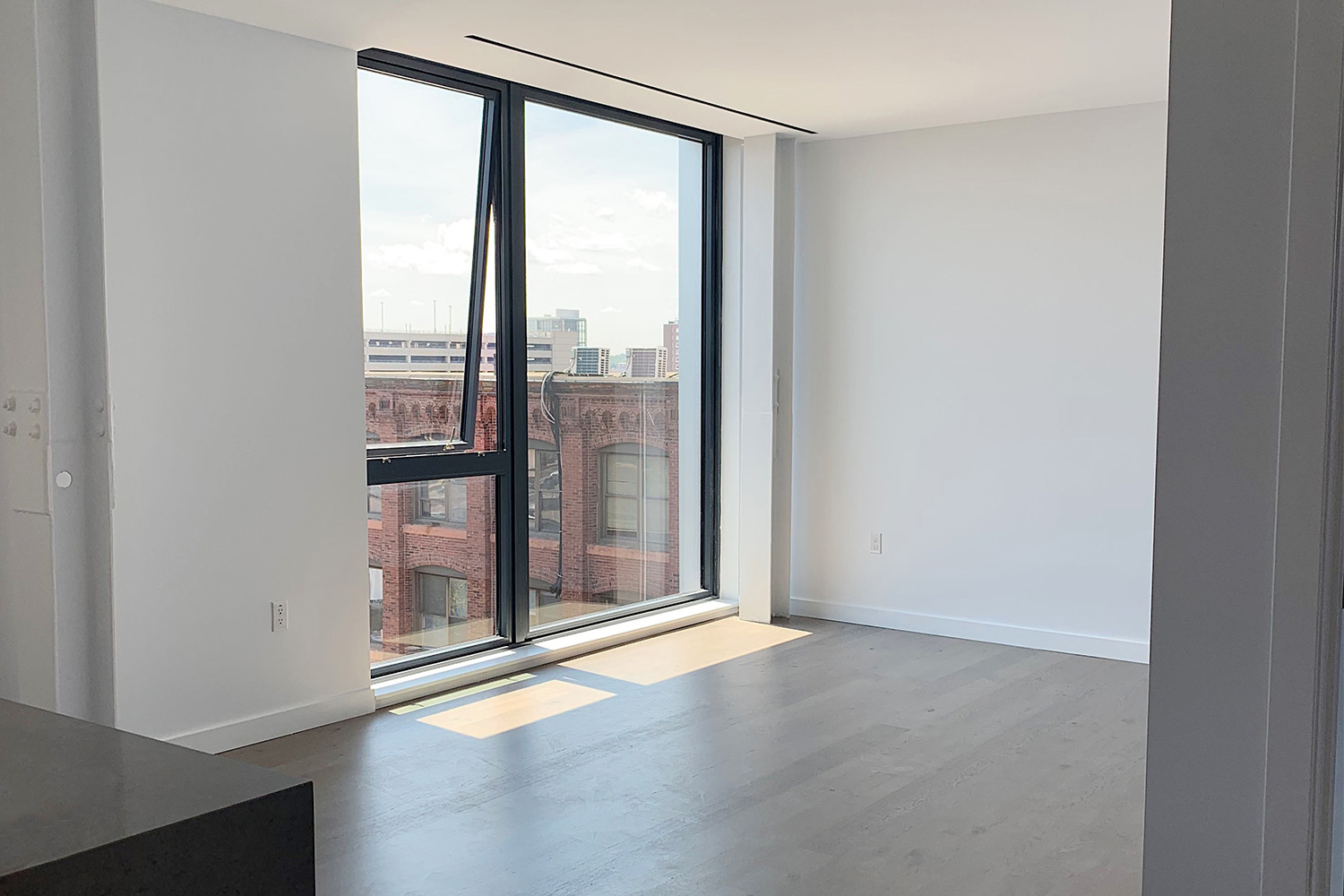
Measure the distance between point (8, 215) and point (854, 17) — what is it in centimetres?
276

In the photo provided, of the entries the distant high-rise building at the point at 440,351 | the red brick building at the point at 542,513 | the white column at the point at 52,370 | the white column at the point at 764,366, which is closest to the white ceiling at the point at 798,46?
the white column at the point at 52,370

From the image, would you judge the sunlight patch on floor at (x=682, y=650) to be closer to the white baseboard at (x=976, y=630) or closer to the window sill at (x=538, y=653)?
the window sill at (x=538, y=653)

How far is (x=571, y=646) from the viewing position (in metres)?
5.28

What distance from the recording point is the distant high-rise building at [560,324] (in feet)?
17.5

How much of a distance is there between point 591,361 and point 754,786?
8.53 ft

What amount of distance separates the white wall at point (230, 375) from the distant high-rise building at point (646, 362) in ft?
6.11

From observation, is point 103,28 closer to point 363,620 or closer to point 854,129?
point 363,620

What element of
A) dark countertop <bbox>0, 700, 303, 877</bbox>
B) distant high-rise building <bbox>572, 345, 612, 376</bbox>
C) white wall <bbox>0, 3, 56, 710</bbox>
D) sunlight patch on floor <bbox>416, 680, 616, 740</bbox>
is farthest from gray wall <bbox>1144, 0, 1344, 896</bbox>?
distant high-rise building <bbox>572, 345, 612, 376</bbox>

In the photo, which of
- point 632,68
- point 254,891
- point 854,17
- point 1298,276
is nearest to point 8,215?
point 632,68

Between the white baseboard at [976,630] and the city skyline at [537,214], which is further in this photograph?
the white baseboard at [976,630]

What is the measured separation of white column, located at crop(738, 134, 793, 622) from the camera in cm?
603

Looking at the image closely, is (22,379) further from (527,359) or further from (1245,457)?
(1245,457)

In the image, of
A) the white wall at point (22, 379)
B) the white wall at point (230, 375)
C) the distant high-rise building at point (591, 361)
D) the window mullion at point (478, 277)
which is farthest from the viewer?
the distant high-rise building at point (591, 361)

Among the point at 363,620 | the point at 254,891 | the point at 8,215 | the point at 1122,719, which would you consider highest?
the point at 8,215
